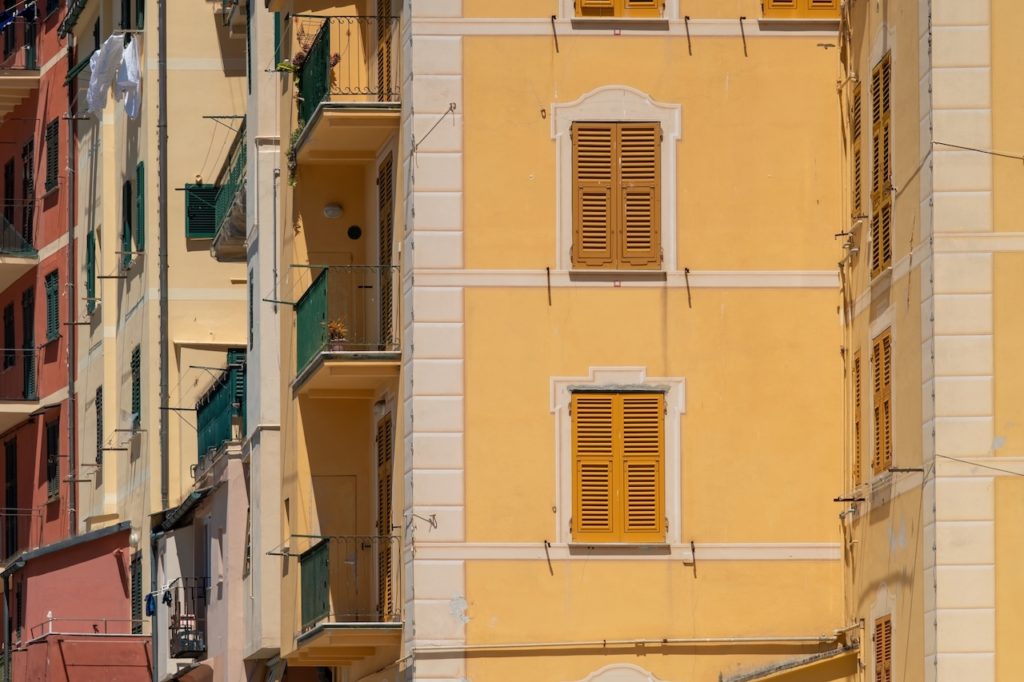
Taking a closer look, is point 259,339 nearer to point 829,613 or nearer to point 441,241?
point 441,241

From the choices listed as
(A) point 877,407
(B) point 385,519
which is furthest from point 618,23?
(B) point 385,519

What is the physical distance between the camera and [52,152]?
63.1m

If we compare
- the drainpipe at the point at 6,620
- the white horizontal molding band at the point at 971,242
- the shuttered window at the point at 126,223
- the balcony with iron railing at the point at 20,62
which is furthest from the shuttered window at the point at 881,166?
the balcony with iron railing at the point at 20,62

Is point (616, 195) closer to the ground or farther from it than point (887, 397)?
farther from it

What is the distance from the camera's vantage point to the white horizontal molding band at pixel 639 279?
32531 millimetres

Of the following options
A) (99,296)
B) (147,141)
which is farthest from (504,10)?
(99,296)

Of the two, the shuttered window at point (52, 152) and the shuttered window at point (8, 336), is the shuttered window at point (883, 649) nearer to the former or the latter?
the shuttered window at point (52, 152)

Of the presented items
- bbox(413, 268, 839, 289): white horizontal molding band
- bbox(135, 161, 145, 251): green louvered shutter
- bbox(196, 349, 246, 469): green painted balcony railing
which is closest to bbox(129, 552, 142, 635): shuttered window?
bbox(135, 161, 145, 251): green louvered shutter

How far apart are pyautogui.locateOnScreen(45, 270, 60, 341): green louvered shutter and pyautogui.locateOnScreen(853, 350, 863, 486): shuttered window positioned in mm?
33079

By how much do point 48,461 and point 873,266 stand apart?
35141 millimetres

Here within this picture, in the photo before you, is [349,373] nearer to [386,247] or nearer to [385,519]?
[386,247]

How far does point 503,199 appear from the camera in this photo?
32.8 m

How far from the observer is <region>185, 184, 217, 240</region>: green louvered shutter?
50.7m

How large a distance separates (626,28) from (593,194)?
1.86 meters
